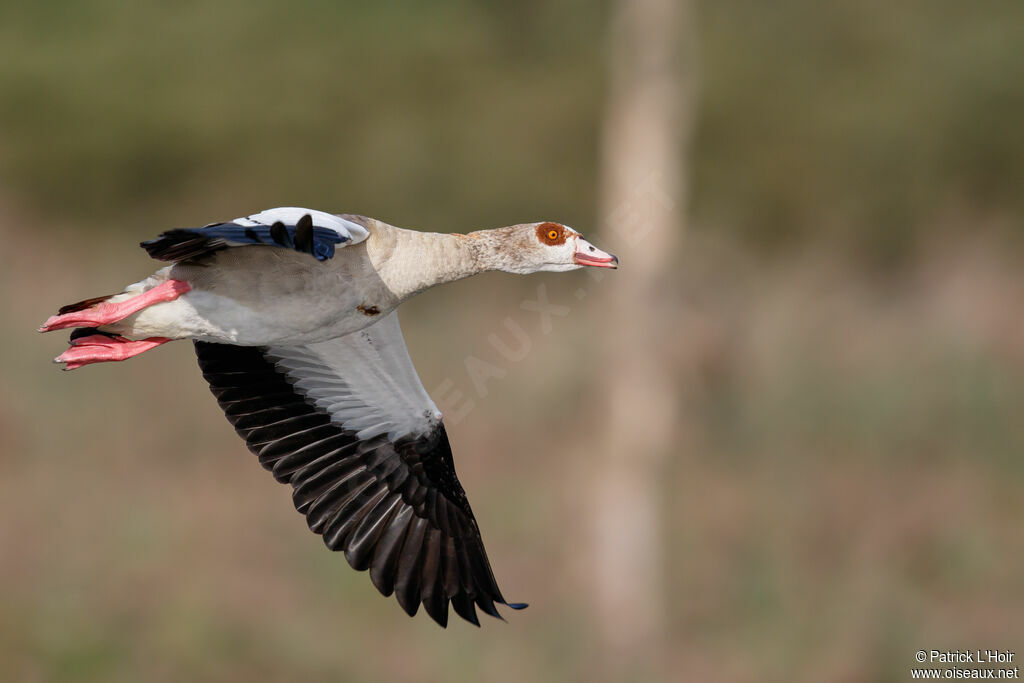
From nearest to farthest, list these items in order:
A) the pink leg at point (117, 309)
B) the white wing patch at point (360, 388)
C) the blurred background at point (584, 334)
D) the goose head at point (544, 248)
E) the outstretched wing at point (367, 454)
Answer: the pink leg at point (117, 309), the goose head at point (544, 248), the outstretched wing at point (367, 454), the white wing patch at point (360, 388), the blurred background at point (584, 334)

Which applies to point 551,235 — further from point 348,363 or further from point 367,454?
point 367,454

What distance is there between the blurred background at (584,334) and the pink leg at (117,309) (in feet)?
19.7

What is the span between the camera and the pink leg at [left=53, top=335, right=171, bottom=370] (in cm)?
639

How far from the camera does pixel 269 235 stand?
553cm

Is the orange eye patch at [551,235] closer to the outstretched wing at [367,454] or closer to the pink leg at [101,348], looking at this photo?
the outstretched wing at [367,454]

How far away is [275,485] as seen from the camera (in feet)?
52.2

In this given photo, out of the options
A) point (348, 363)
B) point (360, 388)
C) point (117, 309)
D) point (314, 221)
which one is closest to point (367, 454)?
point (360, 388)

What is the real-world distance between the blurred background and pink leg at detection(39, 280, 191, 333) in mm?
5994

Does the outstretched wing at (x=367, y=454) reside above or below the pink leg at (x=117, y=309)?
below

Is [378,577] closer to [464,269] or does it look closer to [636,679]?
[464,269]

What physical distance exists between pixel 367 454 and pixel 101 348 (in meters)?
1.95

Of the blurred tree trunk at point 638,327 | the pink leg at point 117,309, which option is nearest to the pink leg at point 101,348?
the pink leg at point 117,309

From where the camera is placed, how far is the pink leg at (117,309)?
6.25 metres

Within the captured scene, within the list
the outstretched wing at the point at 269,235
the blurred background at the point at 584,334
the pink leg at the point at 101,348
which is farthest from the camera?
the blurred background at the point at 584,334
